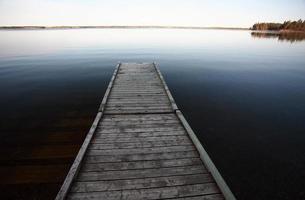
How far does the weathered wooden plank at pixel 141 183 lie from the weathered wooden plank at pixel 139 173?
13cm

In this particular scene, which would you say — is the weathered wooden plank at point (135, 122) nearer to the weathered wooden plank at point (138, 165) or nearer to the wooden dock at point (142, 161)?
the wooden dock at point (142, 161)

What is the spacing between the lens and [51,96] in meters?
14.2

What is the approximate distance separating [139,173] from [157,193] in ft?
2.52

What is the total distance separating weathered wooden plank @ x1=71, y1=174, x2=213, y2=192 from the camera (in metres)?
4.74

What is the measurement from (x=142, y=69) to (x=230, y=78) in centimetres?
870

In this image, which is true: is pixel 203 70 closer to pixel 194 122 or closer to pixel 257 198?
pixel 194 122

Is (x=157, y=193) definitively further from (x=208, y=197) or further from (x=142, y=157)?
(x=142, y=157)

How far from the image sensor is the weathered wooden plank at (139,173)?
5066 millimetres

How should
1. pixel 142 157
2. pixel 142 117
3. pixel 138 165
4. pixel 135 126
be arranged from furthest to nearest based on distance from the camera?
pixel 142 117 → pixel 135 126 → pixel 142 157 → pixel 138 165

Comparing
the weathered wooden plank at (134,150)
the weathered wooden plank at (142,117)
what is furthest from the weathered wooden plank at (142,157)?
the weathered wooden plank at (142,117)

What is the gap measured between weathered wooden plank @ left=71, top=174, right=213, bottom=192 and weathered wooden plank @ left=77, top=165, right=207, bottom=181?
13 cm

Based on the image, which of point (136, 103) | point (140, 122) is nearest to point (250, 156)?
point (140, 122)

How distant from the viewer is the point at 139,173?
5.25 meters

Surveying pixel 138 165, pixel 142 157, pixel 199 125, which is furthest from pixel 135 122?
pixel 199 125
